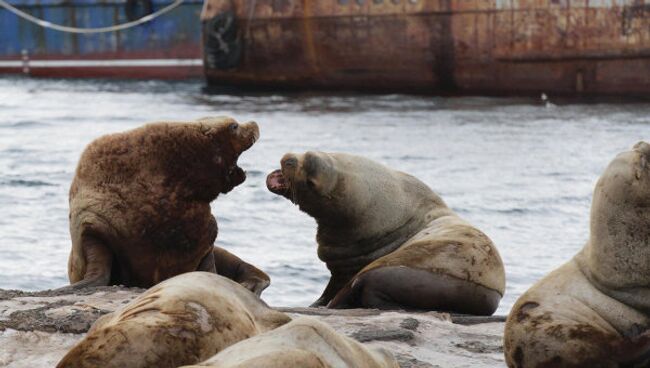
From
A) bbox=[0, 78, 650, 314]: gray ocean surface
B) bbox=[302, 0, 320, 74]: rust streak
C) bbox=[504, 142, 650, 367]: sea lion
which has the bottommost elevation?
bbox=[0, 78, 650, 314]: gray ocean surface

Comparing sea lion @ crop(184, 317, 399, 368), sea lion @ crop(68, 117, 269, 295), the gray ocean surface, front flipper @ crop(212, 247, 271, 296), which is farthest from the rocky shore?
the gray ocean surface

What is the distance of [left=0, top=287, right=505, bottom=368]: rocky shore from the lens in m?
4.90

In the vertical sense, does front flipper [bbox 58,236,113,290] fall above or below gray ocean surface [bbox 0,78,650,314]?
above

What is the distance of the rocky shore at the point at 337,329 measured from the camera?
490 centimetres

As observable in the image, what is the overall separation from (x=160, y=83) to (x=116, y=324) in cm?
2598

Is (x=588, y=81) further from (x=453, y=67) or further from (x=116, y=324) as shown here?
(x=116, y=324)

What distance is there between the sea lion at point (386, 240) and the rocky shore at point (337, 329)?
0.27m

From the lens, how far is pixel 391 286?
21.7 feet

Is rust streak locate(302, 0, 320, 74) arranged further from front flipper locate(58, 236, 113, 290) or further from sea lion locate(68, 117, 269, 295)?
front flipper locate(58, 236, 113, 290)

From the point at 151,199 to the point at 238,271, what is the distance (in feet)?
2.33

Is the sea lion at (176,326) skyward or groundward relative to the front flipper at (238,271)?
skyward

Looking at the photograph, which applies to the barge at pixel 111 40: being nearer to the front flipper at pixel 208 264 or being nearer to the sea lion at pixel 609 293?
the front flipper at pixel 208 264

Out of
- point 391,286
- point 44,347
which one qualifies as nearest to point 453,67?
point 391,286

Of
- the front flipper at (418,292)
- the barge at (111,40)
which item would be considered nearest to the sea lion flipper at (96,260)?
the front flipper at (418,292)
